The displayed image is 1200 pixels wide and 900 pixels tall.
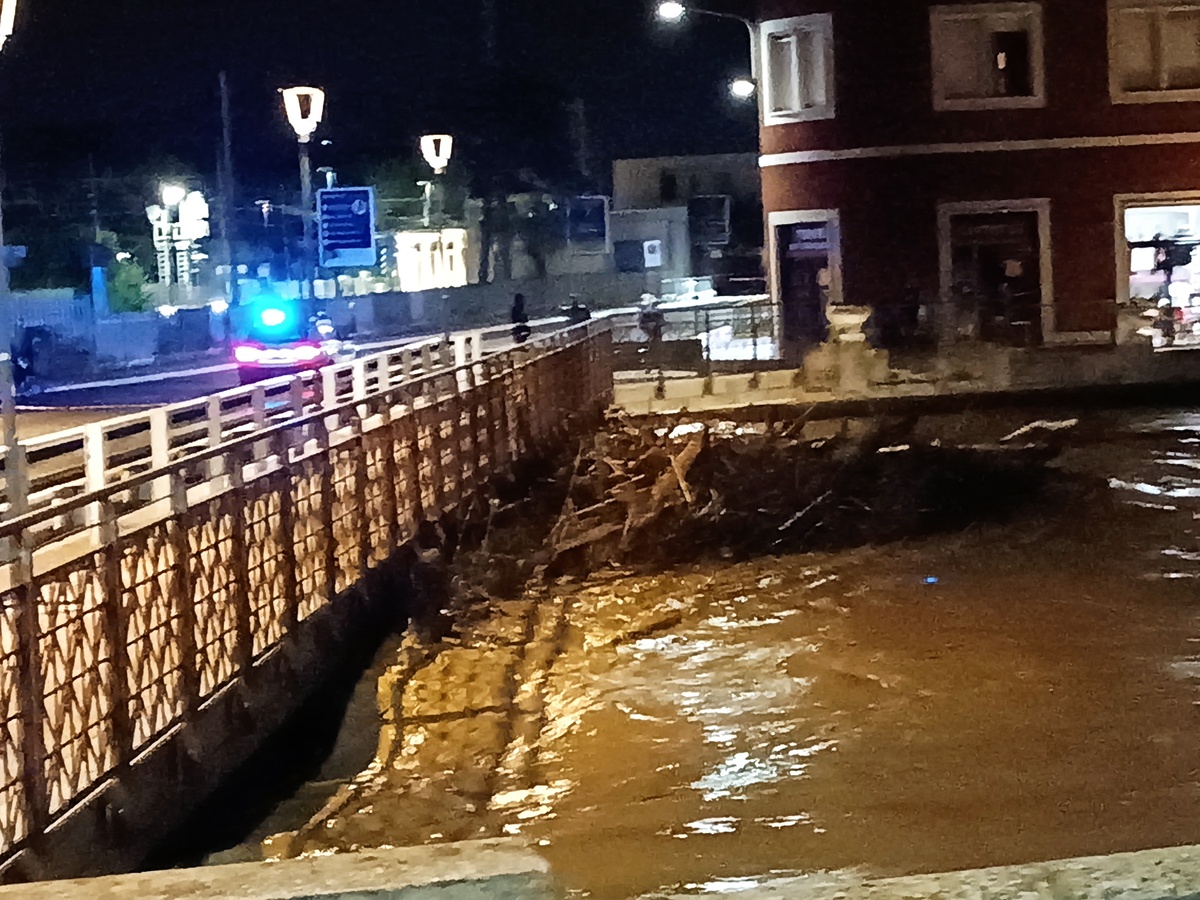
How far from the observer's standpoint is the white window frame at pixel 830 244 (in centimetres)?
2905

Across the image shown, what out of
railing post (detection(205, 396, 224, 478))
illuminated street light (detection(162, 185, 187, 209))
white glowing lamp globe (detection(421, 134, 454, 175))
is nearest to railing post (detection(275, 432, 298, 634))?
railing post (detection(205, 396, 224, 478))

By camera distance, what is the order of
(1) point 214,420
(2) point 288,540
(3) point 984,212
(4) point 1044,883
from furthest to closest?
(3) point 984,212 → (1) point 214,420 → (2) point 288,540 → (4) point 1044,883

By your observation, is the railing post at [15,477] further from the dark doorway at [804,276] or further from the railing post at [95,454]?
the dark doorway at [804,276]

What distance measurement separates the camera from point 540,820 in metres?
8.43

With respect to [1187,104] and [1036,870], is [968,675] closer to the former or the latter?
[1036,870]

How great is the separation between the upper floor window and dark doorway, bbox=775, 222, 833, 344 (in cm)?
582

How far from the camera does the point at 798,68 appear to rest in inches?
1167

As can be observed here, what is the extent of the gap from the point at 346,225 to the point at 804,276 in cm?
1093

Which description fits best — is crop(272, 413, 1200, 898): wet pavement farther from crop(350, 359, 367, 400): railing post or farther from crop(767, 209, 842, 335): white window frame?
crop(767, 209, 842, 335): white window frame

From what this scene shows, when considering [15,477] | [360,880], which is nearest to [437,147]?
[15,477]

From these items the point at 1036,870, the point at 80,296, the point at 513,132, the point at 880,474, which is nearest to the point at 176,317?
the point at 80,296

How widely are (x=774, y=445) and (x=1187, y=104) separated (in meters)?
12.7

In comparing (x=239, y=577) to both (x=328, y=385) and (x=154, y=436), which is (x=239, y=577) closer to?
(x=154, y=436)

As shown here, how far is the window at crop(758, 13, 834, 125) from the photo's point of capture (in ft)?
95.0
